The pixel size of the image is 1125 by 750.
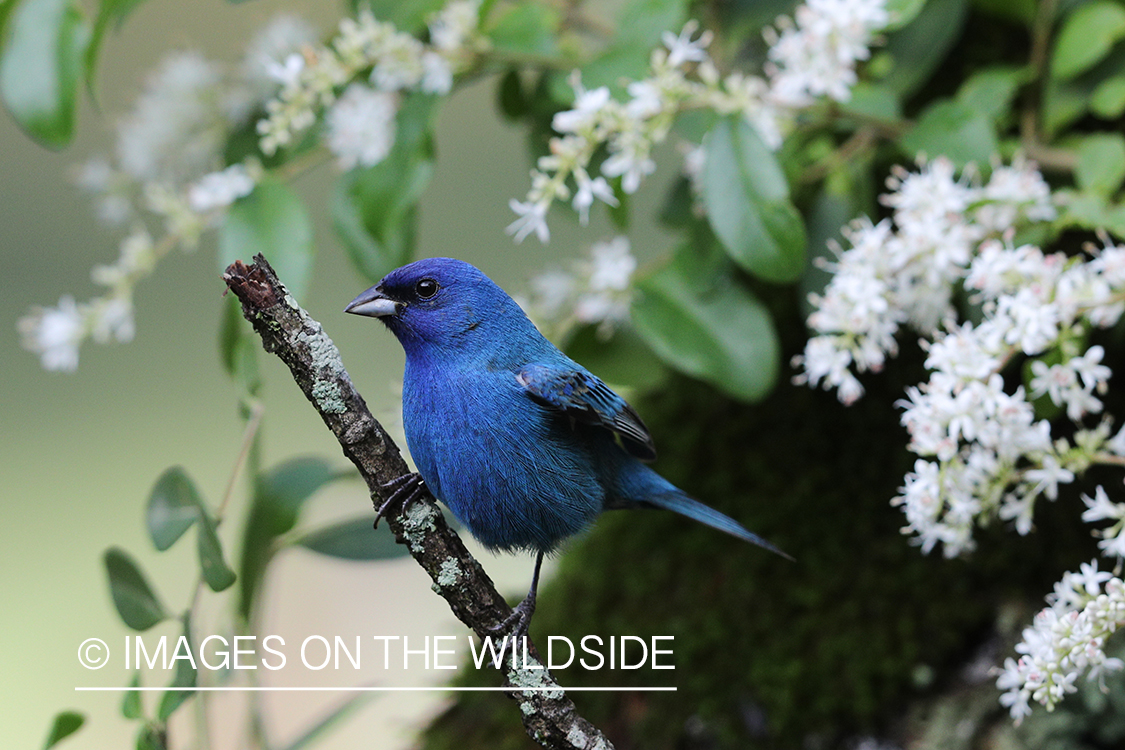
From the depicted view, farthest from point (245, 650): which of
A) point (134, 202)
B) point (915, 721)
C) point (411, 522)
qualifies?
point (915, 721)

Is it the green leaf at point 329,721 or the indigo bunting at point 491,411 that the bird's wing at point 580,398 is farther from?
the green leaf at point 329,721

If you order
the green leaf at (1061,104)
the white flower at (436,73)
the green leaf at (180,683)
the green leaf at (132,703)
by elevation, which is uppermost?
the white flower at (436,73)

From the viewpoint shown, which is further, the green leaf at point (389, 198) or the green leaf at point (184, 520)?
the green leaf at point (389, 198)

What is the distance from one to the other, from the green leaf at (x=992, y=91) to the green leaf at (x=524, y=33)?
37.8 inches

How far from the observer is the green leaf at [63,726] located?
163cm

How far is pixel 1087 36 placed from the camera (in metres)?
2.12

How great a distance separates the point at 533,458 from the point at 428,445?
0.18 m

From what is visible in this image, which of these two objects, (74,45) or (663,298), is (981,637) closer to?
(663,298)

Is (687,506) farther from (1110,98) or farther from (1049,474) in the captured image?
(1110,98)

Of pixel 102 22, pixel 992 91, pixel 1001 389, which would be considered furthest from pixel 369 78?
pixel 1001 389

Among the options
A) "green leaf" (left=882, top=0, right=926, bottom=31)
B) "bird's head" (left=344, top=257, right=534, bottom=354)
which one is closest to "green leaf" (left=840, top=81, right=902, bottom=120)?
"green leaf" (left=882, top=0, right=926, bottom=31)

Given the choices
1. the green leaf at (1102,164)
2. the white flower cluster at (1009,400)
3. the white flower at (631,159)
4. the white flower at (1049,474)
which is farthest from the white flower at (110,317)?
the green leaf at (1102,164)

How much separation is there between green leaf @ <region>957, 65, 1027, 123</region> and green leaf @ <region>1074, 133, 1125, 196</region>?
0.71ft

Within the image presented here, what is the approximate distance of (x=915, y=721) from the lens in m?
2.36
